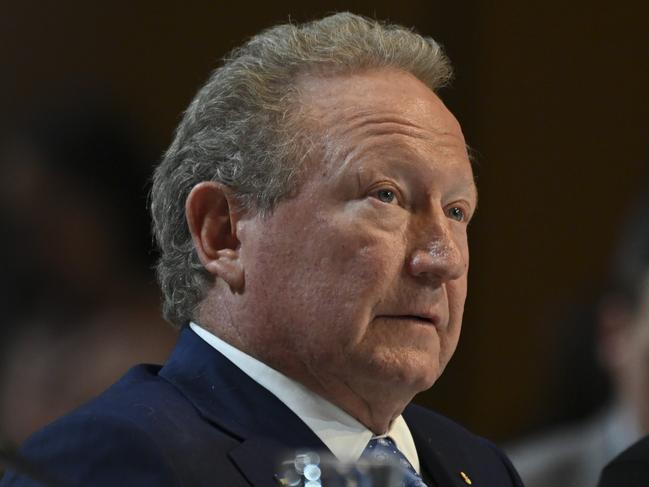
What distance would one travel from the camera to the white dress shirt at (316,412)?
279 cm

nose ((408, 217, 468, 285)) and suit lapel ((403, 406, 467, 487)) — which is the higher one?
nose ((408, 217, 468, 285))

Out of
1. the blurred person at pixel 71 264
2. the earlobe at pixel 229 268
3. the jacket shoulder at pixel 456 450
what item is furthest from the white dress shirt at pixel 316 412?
the blurred person at pixel 71 264

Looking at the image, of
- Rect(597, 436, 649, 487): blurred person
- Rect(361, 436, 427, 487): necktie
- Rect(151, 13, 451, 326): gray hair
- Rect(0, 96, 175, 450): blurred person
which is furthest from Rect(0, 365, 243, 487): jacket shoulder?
Rect(0, 96, 175, 450): blurred person

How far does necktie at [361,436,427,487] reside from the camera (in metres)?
2.80

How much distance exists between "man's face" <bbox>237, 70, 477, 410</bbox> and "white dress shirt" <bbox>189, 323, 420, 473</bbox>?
0.08 ft

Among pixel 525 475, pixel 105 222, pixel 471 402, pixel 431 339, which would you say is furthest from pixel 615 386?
→ pixel 431 339

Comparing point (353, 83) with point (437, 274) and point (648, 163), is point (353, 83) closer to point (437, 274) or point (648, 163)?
point (437, 274)

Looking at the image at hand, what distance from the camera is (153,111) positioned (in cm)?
546

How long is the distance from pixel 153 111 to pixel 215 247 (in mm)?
2599

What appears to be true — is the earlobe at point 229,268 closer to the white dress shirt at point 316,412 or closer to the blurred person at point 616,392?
the white dress shirt at point 316,412

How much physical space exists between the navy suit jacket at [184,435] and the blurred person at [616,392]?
160 centimetres

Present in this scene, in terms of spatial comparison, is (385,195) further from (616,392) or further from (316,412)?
(616,392)

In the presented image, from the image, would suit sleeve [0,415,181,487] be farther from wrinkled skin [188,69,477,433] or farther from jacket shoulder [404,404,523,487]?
jacket shoulder [404,404,523,487]

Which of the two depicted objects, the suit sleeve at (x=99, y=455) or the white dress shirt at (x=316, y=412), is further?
the white dress shirt at (x=316, y=412)
